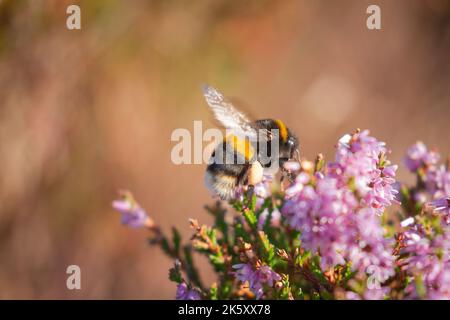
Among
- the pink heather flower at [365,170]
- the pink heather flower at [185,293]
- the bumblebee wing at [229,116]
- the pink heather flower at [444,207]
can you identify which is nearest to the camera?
the pink heather flower at [365,170]

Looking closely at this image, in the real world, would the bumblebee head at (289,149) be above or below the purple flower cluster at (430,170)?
above

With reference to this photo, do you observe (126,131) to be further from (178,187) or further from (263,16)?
(263,16)

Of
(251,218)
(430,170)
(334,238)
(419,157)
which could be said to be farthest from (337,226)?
(419,157)

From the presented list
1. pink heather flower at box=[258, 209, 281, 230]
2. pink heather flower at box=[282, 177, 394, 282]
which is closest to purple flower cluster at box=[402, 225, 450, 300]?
pink heather flower at box=[282, 177, 394, 282]

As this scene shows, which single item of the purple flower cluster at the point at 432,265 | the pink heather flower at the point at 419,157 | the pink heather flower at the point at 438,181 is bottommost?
the purple flower cluster at the point at 432,265

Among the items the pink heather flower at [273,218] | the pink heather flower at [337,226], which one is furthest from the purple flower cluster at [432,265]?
the pink heather flower at [273,218]

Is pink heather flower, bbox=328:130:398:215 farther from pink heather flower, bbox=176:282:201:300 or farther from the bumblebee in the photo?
pink heather flower, bbox=176:282:201:300

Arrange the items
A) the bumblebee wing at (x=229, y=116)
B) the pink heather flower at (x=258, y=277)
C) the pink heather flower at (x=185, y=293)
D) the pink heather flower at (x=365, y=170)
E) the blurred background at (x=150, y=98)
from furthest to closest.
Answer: the blurred background at (x=150, y=98), the bumblebee wing at (x=229, y=116), the pink heather flower at (x=185, y=293), the pink heather flower at (x=258, y=277), the pink heather flower at (x=365, y=170)

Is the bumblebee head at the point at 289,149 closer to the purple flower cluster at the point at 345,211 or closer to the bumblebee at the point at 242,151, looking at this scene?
the bumblebee at the point at 242,151
